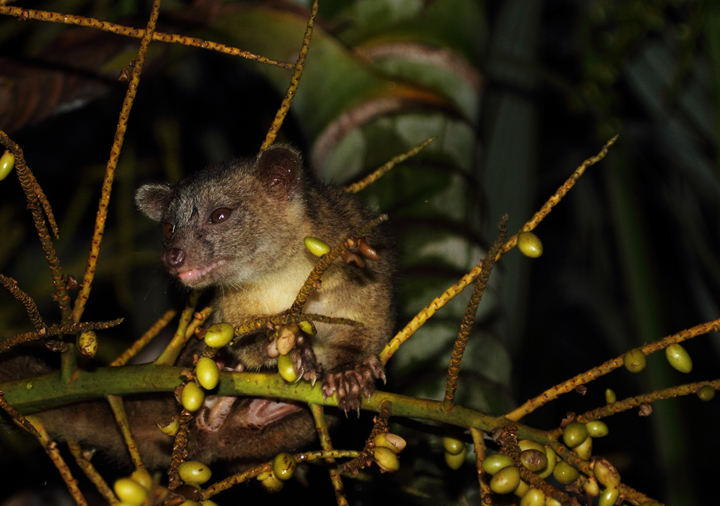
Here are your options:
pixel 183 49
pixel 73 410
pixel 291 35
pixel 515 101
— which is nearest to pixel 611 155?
pixel 515 101

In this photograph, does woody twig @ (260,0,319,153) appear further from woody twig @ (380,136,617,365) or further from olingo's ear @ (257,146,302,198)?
olingo's ear @ (257,146,302,198)

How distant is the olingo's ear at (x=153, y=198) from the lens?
110 inches

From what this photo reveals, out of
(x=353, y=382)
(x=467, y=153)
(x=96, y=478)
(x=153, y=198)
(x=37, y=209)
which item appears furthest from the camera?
(x=153, y=198)

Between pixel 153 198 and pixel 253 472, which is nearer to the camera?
pixel 253 472

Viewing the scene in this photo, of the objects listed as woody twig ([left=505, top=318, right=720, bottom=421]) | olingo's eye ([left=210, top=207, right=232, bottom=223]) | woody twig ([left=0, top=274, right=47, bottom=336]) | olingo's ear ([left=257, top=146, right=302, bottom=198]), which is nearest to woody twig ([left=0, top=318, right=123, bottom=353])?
woody twig ([left=0, top=274, right=47, bottom=336])

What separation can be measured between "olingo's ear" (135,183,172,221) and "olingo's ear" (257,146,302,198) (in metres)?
0.46

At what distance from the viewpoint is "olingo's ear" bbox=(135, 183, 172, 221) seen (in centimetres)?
280

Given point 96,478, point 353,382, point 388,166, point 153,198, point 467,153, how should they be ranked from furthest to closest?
point 153,198
point 467,153
point 353,382
point 388,166
point 96,478

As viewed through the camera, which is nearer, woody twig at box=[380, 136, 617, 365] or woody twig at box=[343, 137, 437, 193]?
woody twig at box=[380, 136, 617, 365]

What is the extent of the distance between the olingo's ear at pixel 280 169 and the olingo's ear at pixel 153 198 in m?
0.46

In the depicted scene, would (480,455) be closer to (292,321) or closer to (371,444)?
(371,444)

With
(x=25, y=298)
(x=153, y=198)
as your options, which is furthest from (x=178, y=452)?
(x=153, y=198)

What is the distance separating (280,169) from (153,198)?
65 cm

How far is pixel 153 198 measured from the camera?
112 inches
